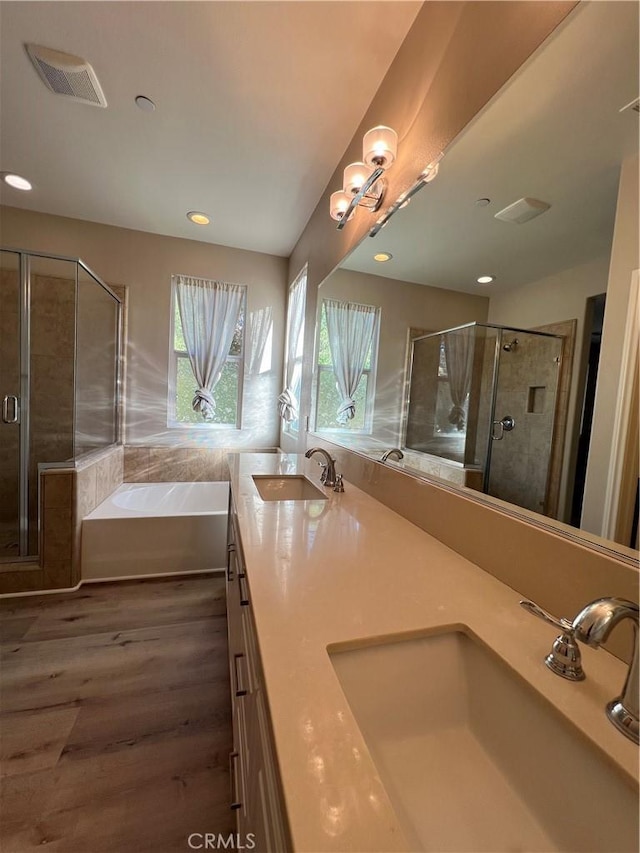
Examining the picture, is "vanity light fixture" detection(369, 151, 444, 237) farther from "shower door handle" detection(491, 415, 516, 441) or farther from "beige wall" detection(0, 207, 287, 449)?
"beige wall" detection(0, 207, 287, 449)

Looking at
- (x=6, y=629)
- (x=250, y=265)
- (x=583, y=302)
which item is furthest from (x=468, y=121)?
(x=6, y=629)

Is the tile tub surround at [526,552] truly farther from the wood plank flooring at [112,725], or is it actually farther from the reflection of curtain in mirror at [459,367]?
the wood plank flooring at [112,725]

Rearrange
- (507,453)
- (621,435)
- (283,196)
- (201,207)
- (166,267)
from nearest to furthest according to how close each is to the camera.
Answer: (621,435), (507,453), (283,196), (201,207), (166,267)

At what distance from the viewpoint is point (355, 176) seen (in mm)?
1512

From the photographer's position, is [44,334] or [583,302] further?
[44,334]

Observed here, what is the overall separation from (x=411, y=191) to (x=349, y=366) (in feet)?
2.92

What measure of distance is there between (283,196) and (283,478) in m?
2.04

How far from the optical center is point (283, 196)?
2447mm

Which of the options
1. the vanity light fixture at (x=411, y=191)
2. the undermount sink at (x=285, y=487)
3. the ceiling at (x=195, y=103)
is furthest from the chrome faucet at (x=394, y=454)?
the ceiling at (x=195, y=103)

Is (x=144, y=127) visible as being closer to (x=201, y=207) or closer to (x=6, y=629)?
(x=201, y=207)

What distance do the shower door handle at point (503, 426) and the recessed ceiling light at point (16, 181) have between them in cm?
340

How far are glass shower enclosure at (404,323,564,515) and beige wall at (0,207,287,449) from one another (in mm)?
2478

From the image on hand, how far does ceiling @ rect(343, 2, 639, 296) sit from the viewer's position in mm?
647

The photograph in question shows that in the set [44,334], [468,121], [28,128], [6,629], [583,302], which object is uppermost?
[28,128]
